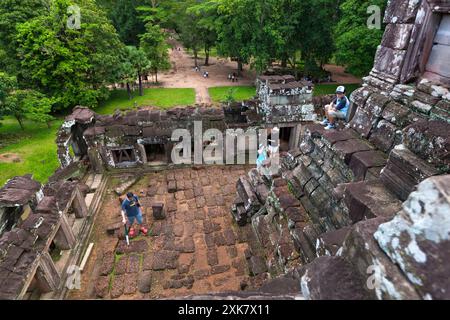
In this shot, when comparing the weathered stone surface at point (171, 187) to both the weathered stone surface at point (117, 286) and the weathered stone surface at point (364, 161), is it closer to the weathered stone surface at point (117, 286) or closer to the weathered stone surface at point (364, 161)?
the weathered stone surface at point (117, 286)

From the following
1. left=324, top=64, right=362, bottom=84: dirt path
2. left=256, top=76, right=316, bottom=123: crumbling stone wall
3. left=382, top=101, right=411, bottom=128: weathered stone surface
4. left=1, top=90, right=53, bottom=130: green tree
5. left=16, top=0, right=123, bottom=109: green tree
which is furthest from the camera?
left=324, top=64, right=362, bottom=84: dirt path

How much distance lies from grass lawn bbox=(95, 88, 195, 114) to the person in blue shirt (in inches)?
593

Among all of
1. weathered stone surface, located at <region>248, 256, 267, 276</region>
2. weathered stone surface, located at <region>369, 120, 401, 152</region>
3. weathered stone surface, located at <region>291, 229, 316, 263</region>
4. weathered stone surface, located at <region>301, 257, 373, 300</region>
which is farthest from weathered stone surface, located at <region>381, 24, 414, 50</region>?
weathered stone surface, located at <region>248, 256, 267, 276</region>

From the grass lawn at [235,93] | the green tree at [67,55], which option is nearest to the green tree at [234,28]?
the grass lawn at [235,93]

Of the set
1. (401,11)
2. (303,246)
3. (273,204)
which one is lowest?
(273,204)

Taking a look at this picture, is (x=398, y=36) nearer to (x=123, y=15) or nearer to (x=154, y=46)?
(x=154, y=46)

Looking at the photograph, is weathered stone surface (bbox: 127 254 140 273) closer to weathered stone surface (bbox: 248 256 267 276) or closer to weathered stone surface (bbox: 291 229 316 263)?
weathered stone surface (bbox: 248 256 267 276)

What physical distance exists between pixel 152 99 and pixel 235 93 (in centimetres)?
752

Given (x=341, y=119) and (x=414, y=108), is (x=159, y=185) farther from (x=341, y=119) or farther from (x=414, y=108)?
(x=414, y=108)

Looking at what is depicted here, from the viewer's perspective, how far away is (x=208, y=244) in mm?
7363

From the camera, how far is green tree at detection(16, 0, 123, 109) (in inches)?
707

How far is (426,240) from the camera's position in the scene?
1.50 m

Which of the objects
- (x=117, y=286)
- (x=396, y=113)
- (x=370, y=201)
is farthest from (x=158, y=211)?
(x=396, y=113)

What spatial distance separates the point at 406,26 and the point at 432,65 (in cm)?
66
